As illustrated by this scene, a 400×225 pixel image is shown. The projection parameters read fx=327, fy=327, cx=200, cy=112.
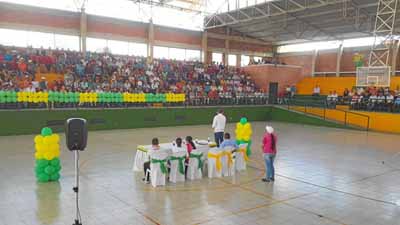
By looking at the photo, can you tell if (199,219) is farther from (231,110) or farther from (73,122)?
(231,110)

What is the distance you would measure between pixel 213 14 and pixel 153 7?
18.7 feet

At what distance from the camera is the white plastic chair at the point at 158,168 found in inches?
303

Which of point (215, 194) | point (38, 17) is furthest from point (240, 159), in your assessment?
point (38, 17)

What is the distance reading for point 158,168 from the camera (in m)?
7.73

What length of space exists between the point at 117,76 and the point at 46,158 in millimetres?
15537

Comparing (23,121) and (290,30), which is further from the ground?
(290,30)

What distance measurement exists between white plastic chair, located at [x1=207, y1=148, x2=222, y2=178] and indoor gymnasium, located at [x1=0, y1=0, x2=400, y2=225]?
0.03m

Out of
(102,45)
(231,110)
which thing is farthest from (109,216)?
(102,45)

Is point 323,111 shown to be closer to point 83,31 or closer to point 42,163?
point 83,31

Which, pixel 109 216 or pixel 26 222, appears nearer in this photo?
pixel 26 222

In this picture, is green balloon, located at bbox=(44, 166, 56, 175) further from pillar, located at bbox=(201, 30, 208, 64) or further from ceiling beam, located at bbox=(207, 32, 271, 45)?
ceiling beam, located at bbox=(207, 32, 271, 45)

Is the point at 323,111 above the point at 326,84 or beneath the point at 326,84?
beneath

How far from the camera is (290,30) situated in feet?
107

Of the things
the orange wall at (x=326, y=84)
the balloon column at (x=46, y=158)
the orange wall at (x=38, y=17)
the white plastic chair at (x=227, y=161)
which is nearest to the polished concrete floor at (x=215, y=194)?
the balloon column at (x=46, y=158)
